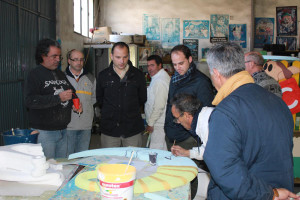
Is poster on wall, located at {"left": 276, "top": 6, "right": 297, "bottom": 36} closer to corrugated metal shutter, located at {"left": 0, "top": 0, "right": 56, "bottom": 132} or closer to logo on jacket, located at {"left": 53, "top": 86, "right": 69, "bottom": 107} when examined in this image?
corrugated metal shutter, located at {"left": 0, "top": 0, "right": 56, "bottom": 132}

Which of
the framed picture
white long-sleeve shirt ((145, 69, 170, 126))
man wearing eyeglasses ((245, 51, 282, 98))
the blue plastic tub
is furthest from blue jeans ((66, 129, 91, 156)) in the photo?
the framed picture

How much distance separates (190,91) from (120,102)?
0.76m

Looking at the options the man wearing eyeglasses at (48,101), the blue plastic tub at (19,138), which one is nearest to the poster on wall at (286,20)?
the man wearing eyeglasses at (48,101)

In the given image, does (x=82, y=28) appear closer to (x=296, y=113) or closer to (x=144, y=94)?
(x=144, y=94)

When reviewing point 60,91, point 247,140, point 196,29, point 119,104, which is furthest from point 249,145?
point 196,29

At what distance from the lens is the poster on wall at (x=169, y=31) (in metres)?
8.94

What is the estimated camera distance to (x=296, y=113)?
4.13m

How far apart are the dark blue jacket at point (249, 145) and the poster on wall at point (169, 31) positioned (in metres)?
7.78

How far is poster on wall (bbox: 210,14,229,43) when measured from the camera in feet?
29.6

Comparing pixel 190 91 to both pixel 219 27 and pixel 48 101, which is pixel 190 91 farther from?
pixel 219 27

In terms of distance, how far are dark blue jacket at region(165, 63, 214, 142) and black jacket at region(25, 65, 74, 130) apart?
994 millimetres

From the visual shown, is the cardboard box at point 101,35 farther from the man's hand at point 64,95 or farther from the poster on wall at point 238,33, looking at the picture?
the man's hand at point 64,95

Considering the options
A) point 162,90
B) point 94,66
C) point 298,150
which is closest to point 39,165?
point 162,90

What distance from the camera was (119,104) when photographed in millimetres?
3016
